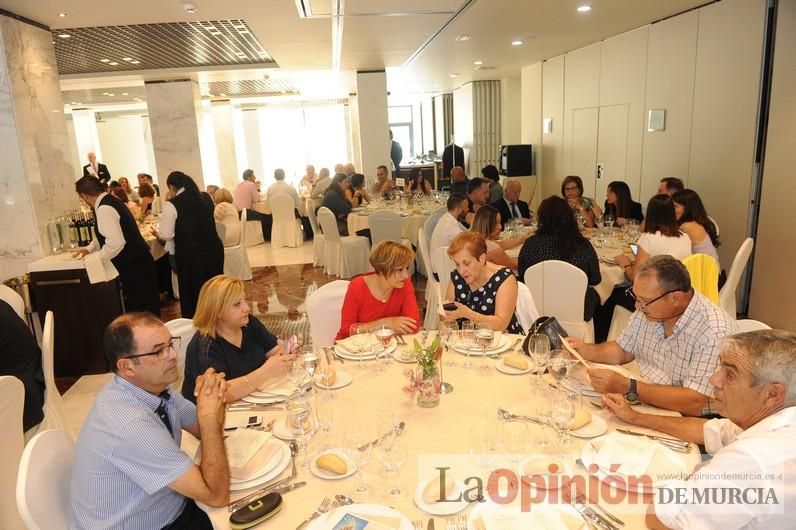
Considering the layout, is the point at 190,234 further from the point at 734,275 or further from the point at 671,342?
the point at 734,275

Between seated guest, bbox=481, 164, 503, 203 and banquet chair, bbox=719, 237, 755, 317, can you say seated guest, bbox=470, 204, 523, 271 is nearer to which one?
banquet chair, bbox=719, 237, 755, 317

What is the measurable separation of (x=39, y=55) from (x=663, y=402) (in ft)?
19.6

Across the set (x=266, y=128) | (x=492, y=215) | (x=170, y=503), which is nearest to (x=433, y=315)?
(x=492, y=215)

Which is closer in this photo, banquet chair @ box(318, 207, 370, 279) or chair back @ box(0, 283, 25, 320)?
chair back @ box(0, 283, 25, 320)

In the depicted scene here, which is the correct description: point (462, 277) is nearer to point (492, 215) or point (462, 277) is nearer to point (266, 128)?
point (492, 215)

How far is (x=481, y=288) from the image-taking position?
3.37 meters

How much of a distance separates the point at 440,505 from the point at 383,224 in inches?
232

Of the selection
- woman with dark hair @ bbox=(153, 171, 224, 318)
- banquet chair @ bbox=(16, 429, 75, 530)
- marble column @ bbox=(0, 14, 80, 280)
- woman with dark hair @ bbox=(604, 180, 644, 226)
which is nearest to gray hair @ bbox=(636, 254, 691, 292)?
banquet chair @ bbox=(16, 429, 75, 530)

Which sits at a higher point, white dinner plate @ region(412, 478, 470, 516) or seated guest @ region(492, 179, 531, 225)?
seated guest @ region(492, 179, 531, 225)

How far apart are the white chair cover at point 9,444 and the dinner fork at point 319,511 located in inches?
61.9

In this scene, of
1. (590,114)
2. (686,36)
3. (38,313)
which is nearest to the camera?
(38,313)

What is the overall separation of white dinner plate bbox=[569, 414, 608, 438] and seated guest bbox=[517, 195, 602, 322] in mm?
2308

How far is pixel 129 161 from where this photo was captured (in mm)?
20969

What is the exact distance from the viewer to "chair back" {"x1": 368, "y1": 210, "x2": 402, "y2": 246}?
732 centimetres
